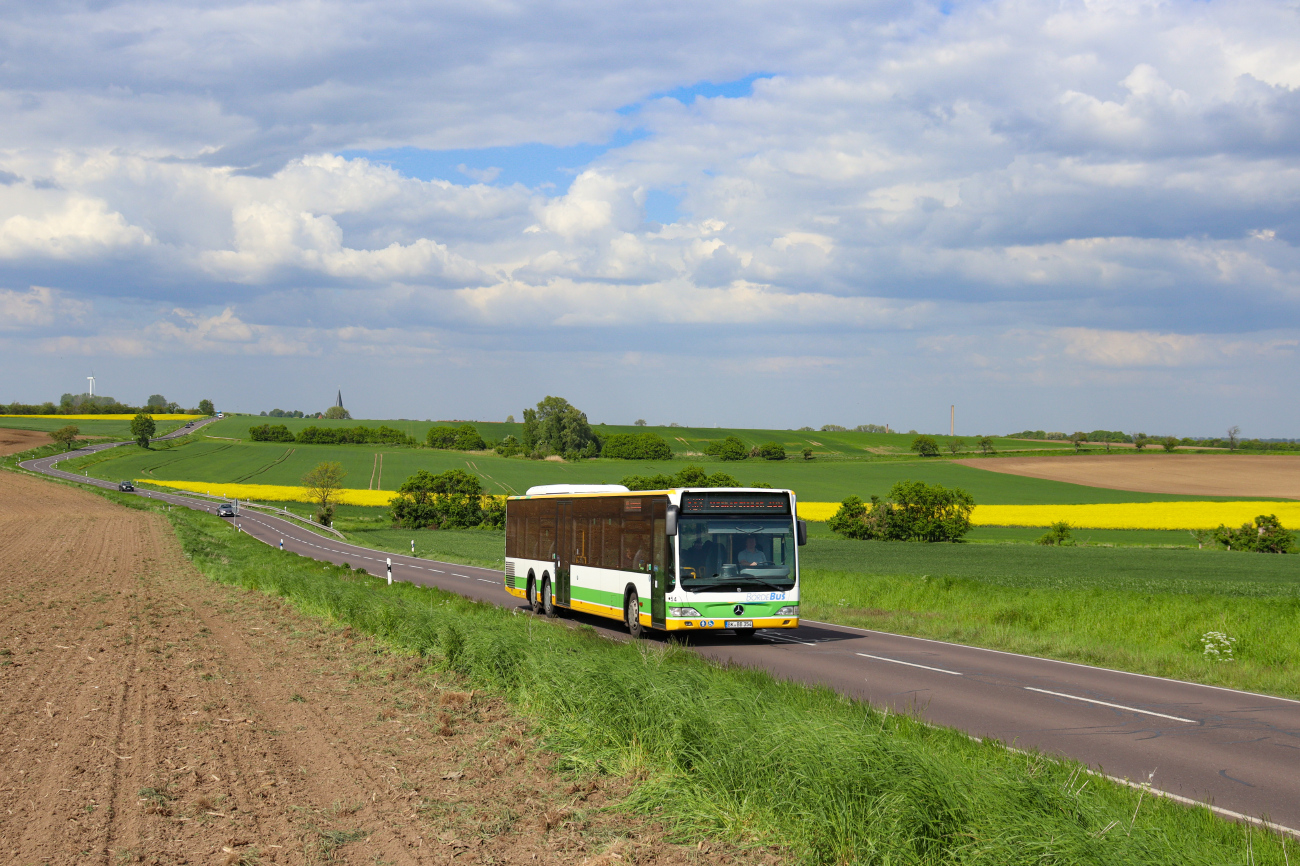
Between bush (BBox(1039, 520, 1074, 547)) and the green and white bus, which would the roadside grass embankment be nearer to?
the green and white bus

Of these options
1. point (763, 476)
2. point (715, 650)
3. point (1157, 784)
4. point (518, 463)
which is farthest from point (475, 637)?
point (518, 463)

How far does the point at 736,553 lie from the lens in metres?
18.0

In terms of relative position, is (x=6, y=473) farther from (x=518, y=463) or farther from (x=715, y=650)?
(x=715, y=650)

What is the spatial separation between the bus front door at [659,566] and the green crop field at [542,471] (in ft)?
230

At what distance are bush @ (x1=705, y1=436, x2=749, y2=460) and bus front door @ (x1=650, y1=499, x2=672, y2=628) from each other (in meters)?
110

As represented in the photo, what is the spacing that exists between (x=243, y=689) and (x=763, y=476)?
3682 inches

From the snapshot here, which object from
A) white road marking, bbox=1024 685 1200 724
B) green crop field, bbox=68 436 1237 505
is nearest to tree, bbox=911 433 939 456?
green crop field, bbox=68 436 1237 505

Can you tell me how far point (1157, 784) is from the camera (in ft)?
27.4

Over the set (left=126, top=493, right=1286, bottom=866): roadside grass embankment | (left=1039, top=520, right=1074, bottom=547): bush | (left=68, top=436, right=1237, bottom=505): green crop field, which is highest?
(left=126, top=493, right=1286, bottom=866): roadside grass embankment

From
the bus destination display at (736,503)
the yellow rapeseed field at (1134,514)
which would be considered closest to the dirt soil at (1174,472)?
the yellow rapeseed field at (1134,514)

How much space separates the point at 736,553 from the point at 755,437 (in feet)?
411

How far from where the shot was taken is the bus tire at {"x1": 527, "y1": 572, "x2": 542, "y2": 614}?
82.6ft

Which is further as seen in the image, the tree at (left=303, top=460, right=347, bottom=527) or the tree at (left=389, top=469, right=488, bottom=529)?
the tree at (left=303, top=460, right=347, bottom=527)

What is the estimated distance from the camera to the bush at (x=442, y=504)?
8206 cm
